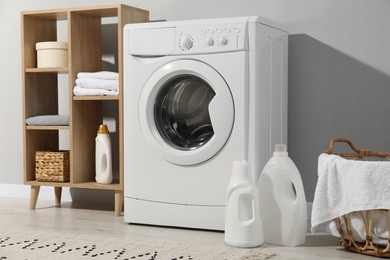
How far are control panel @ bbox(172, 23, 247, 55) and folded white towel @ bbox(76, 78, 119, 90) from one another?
478 millimetres

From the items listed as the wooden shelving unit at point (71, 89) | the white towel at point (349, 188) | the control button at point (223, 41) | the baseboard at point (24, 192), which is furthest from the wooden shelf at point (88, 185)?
the white towel at point (349, 188)

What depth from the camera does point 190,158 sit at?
8.67 feet

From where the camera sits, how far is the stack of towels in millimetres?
3041

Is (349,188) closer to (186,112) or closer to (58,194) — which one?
(186,112)

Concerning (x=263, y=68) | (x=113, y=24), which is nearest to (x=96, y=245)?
(x=263, y=68)

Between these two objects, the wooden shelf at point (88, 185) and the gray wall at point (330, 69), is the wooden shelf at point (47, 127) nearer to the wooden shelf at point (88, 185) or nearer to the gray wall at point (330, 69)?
the wooden shelf at point (88, 185)

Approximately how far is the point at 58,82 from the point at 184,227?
1295 millimetres

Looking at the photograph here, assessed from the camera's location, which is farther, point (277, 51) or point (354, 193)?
point (277, 51)

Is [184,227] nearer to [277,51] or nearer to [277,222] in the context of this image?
[277,222]

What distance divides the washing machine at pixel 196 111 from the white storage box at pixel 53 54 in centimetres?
57

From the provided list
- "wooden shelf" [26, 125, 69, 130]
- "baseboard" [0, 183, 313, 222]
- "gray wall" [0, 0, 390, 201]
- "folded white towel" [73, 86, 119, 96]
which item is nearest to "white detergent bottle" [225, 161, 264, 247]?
"gray wall" [0, 0, 390, 201]

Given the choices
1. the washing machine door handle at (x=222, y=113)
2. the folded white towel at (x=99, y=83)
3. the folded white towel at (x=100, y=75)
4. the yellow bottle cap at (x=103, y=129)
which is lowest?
the yellow bottle cap at (x=103, y=129)

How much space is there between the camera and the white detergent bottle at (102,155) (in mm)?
3102

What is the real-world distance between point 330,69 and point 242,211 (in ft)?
3.07
